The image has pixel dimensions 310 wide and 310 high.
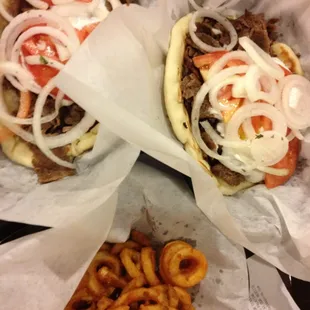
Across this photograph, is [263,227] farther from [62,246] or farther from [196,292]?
[62,246]

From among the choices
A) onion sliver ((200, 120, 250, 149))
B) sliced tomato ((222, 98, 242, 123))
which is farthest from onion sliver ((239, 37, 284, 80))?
onion sliver ((200, 120, 250, 149))

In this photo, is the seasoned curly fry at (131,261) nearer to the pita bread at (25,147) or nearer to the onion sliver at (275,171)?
the pita bread at (25,147)

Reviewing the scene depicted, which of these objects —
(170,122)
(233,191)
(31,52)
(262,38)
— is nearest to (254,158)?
(233,191)

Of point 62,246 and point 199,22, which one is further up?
point 199,22

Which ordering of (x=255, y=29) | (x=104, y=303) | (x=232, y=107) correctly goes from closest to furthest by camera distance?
(x=104, y=303), (x=232, y=107), (x=255, y=29)

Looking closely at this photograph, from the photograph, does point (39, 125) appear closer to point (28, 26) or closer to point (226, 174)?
point (28, 26)

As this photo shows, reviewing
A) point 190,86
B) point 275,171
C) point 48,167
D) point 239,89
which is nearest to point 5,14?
point 48,167

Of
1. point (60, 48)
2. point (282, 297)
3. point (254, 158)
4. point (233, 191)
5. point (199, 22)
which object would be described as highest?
point (60, 48)
